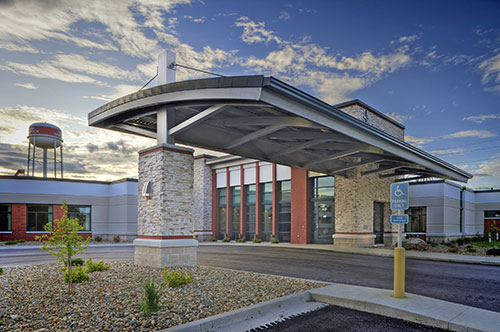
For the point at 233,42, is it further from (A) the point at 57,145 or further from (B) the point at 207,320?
(A) the point at 57,145

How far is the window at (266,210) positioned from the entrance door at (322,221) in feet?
14.4

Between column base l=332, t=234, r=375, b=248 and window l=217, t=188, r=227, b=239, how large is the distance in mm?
13759

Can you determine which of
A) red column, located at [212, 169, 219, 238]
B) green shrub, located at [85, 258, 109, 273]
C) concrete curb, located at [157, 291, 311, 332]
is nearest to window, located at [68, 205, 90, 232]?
red column, located at [212, 169, 219, 238]

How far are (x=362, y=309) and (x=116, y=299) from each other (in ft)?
16.5

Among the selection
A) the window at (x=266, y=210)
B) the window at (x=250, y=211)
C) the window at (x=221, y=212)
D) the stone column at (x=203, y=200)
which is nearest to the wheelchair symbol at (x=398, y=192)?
the window at (x=266, y=210)

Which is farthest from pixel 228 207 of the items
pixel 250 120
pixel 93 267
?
pixel 93 267

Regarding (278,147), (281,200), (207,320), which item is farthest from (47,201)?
(207,320)

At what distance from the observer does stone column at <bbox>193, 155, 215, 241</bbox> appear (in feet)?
114

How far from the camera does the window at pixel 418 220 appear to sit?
28.9 metres

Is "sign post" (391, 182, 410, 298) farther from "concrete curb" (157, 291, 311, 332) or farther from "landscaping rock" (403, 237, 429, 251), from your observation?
"landscaping rock" (403, 237, 429, 251)

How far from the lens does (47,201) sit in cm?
3241

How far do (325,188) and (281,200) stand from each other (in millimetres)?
4487

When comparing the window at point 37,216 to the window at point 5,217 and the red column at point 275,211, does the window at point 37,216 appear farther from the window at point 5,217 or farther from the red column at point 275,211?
the red column at point 275,211

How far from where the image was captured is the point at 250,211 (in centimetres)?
3284
